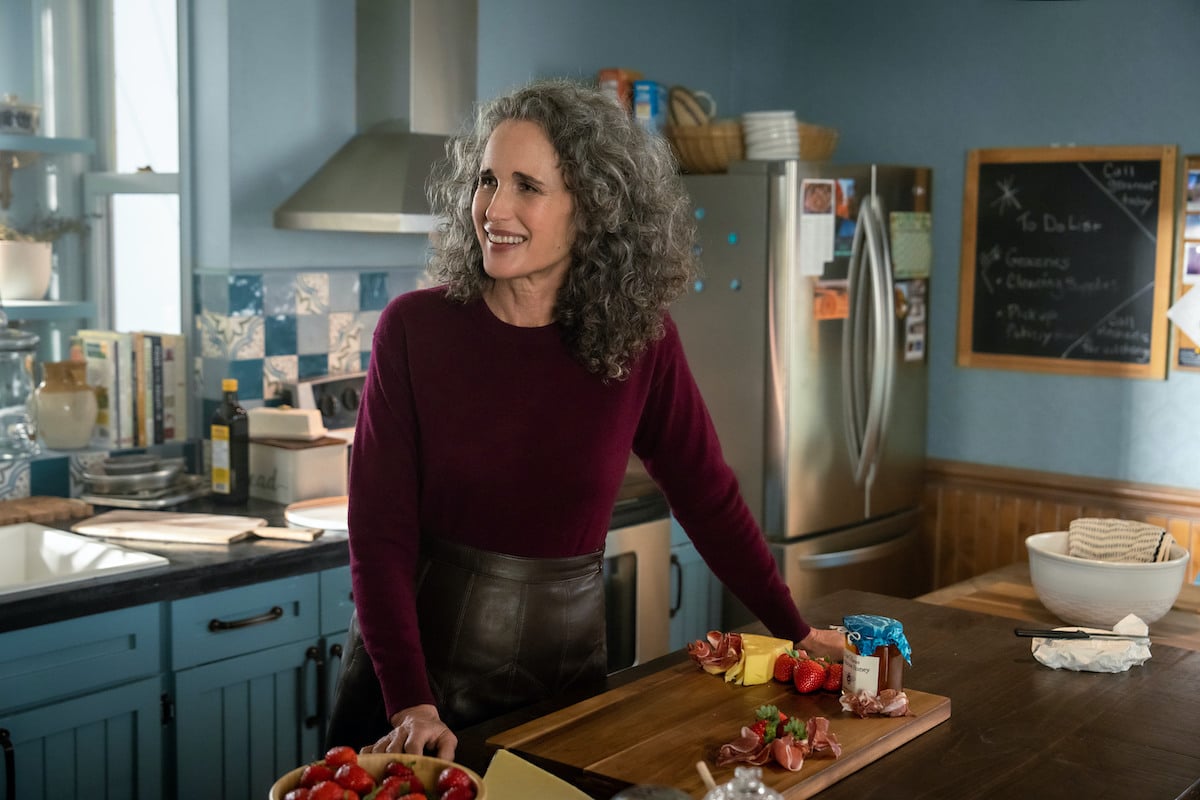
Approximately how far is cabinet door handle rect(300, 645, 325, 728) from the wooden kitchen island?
1.10 metres

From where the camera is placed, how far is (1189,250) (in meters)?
4.01

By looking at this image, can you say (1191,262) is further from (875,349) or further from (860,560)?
A: (860,560)

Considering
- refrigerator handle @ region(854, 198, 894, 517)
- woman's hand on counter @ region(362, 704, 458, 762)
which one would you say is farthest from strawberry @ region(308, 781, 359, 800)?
refrigerator handle @ region(854, 198, 894, 517)

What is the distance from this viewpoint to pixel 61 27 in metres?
3.37

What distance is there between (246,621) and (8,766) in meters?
0.52

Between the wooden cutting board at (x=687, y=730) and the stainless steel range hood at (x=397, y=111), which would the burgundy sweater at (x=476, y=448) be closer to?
the wooden cutting board at (x=687, y=730)

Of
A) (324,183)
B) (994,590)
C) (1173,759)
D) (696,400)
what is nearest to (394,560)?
(696,400)

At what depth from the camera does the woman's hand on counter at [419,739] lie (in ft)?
5.34

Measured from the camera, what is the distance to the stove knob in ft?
11.8

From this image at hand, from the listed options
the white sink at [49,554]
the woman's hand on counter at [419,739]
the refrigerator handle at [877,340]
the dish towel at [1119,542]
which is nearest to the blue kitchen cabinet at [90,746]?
the white sink at [49,554]

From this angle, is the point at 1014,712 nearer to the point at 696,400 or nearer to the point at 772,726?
the point at 772,726

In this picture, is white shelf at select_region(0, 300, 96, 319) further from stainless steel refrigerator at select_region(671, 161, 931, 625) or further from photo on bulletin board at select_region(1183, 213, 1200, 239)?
photo on bulletin board at select_region(1183, 213, 1200, 239)

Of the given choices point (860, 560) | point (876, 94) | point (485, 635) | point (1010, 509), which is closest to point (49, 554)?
point (485, 635)

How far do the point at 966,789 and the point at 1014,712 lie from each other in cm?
31
